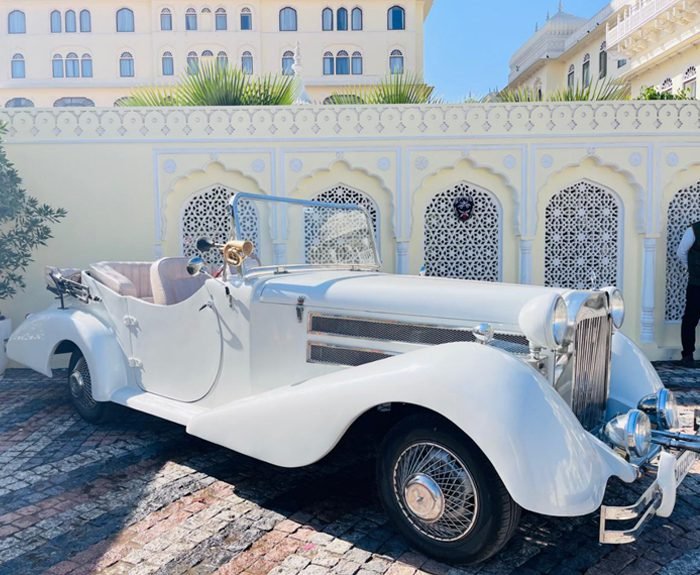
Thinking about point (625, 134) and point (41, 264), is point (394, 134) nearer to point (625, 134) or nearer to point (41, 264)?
point (625, 134)

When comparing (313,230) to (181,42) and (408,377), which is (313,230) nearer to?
(408,377)

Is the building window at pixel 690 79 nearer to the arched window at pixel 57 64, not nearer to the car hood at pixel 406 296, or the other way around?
the car hood at pixel 406 296

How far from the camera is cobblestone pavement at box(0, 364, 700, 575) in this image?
279cm

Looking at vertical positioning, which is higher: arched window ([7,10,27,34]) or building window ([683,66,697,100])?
arched window ([7,10,27,34])

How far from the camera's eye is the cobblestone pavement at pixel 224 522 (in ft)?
9.16

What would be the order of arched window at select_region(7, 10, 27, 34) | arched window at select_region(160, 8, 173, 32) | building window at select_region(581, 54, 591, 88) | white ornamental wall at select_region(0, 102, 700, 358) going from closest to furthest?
white ornamental wall at select_region(0, 102, 700, 358) < building window at select_region(581, 54, 591, 88) < arched window at select_region(160, 8, 173, 32) < arched window at select_region(7, 10, 27, 34)

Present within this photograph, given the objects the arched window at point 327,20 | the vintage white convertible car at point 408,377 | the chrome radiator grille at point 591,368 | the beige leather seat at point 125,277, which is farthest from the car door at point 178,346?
the arched window at point 327,20

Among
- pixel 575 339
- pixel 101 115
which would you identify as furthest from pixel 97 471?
pixel 101 115

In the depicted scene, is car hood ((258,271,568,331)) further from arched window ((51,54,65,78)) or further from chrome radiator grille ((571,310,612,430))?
arched window ((51,54,65,78))

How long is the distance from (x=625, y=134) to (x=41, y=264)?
7.05 metres

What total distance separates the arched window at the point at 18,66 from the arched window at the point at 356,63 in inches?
789

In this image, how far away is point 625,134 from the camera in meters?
7.27

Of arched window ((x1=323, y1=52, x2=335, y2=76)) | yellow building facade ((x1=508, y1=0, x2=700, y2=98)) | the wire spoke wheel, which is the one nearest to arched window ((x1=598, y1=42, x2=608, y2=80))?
yellow building facade ((x1=508, y1=0, x2=700, y2=98))

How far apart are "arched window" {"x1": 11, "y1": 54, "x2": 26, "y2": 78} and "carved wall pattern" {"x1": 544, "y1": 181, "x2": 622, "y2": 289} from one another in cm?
3942
